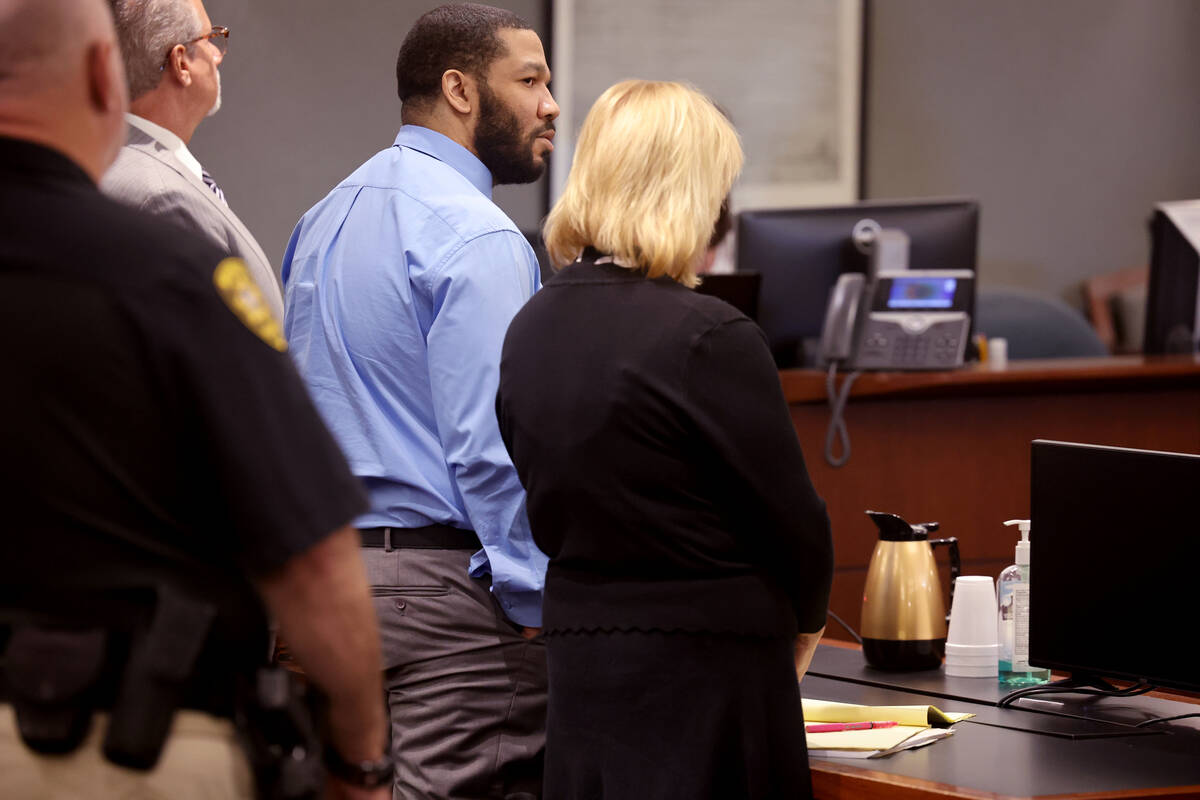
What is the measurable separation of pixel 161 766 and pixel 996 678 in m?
1.39

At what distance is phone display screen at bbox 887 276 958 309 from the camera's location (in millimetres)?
3617

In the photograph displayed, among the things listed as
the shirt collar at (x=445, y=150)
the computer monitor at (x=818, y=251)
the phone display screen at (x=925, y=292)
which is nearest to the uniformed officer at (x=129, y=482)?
the shirt collar at (x=445, y=150)

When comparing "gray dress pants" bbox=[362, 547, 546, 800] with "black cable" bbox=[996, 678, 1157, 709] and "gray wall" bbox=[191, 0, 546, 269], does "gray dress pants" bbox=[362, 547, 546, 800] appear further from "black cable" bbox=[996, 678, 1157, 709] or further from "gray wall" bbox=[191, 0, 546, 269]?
"gray wall" bbox=[191, 0, 546, 269]

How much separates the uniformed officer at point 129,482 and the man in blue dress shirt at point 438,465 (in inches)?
31.1

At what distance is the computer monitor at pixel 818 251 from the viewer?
3.83 meters

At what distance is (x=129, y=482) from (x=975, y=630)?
4.64ft

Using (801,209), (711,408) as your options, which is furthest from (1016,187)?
(711,408)

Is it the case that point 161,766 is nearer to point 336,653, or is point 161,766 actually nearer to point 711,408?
point 336,653

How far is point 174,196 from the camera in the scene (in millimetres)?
1775

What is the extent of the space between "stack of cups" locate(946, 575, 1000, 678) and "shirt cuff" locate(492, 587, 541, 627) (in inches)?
24.7

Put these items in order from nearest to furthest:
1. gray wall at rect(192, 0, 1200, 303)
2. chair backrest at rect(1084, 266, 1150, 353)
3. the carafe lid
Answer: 1. the carafe lid
2. gray wall at rect(192, 0, 1200, 303)
3. chair backrest at rect(1084, 266, 1150, 353)

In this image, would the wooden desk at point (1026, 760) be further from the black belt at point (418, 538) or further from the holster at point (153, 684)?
the holster at point (153, 684)

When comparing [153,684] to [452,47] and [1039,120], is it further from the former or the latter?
[1039,120]

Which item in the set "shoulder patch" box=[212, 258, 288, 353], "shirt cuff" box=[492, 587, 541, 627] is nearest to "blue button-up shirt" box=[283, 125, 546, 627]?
"shirt cuff" box=[492, 587, 541, 627]
